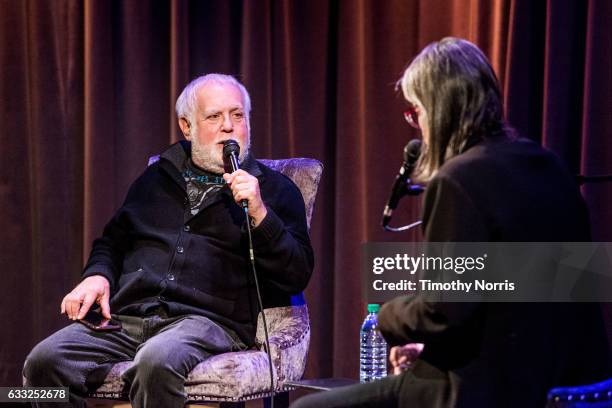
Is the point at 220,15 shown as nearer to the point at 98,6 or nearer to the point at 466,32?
the point at 98,6

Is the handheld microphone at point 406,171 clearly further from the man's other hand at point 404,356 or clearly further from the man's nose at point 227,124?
the man's nose at point 227,124

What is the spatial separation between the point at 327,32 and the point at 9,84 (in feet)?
5.03

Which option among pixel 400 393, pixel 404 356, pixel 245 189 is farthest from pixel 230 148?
pixel 400 393

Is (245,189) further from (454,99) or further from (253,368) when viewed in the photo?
(454,99)

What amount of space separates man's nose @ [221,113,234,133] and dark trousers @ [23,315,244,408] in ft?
2.41

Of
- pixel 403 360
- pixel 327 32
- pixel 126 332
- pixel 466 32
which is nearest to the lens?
pixel 403 360

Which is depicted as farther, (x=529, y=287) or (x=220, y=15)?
(x=220, y=15)

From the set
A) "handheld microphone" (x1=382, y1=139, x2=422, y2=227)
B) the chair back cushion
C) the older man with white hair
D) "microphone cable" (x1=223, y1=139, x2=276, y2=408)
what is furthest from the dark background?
"handheld microphone" (x1=382, y1=139, x2=422, y2=227)

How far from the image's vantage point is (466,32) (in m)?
3.48

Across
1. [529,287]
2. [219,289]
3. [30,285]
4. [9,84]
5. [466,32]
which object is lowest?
[30,285]

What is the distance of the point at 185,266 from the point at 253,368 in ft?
1.58

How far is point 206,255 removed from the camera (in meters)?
2.94

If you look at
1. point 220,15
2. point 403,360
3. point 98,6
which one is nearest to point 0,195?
point 98,6

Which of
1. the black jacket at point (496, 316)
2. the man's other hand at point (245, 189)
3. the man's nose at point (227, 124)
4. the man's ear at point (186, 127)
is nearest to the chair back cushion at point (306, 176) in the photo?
the man's nose at point (227, 124)
